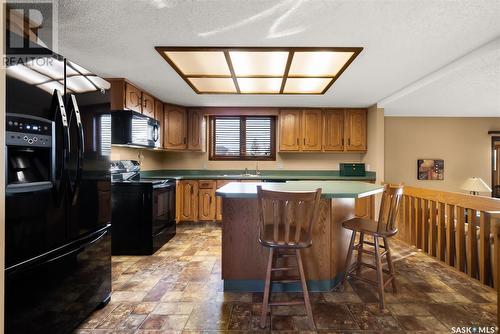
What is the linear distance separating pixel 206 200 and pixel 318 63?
2.93 m

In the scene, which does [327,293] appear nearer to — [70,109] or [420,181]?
[70,109]

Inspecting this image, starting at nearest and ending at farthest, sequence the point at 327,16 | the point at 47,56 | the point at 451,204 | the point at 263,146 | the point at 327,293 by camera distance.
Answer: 1. the point at 47,56
2. the point at 327,16
3. the point at 327,293
4. the point at 451,204
5. the point at 263,146

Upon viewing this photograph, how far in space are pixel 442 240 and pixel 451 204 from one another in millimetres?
462

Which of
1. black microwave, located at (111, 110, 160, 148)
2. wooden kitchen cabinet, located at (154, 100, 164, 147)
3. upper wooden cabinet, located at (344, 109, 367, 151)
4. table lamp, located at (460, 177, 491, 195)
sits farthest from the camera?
upper wooden cabinet, located at (344, 109, 367, 151)

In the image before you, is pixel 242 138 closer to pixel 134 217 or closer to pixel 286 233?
pixel 134 217

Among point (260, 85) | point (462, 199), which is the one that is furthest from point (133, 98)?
point (462, 199)

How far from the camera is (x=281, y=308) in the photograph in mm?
1881

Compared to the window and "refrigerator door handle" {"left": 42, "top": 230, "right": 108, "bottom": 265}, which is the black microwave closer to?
"refrigerator door handle" {"left": 42, "top": 230, "right": 108, "bottom": 265}

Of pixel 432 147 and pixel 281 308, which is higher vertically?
pixel 432 147

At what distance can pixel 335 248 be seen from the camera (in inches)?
84.7

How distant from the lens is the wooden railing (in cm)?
228

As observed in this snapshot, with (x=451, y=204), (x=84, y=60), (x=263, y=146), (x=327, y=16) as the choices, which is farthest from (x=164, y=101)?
(x=451, y=204)

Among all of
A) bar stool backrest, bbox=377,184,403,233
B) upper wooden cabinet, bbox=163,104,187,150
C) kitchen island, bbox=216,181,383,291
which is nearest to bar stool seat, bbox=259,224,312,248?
kitchen island, bbox=216,181,383,291

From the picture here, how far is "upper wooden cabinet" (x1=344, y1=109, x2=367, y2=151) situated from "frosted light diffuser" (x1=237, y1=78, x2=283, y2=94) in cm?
177
